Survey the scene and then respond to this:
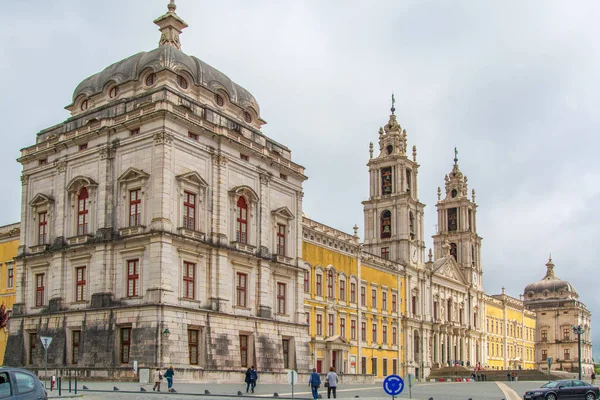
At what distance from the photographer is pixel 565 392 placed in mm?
35156

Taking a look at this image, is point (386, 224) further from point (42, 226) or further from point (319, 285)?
point (42, 226)

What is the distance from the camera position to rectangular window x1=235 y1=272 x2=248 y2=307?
1748 inches

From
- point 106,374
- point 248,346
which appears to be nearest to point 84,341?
point 106,374

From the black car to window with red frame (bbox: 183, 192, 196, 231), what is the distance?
756 inches

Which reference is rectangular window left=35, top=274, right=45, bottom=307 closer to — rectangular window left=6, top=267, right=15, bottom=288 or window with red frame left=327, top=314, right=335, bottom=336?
rectangular window left=6, top=267, right=15, bottom=288

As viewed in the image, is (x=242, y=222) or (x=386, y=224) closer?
(x=242, y=222)

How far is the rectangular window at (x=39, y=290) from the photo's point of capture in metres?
44.8

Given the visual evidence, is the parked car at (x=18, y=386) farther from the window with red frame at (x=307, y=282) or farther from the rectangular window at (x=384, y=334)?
the rectangular window at (x=384, y=334)

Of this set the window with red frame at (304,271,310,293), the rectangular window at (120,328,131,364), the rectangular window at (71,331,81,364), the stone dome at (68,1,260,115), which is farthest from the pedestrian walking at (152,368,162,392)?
the window with red frame at (304,271,310,293)

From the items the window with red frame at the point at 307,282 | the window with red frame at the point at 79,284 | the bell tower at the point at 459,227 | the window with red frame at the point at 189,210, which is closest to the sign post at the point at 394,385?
the window with red frame at the point at 189,210

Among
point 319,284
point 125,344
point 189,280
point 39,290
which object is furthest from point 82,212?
point 319,284

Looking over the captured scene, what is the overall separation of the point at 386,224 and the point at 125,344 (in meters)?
45.7

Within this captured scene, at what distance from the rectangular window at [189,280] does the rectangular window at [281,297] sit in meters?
7.92

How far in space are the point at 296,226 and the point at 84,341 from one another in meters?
15.9
